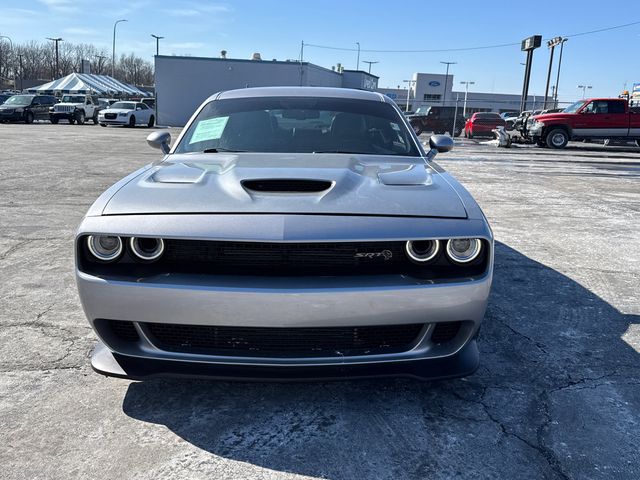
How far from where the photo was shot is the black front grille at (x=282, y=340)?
214 centimetres

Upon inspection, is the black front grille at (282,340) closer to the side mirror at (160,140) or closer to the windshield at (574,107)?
the side mirror at (160,140)

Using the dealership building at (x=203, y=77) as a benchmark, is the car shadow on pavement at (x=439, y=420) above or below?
below

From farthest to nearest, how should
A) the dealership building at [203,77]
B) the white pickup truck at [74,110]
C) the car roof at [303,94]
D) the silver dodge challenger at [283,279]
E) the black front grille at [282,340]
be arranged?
the dealership building at [203,77]
the white pickup truck at [74,110]
the car roof at [303,94]
the black front grille at [282,340]
the silver dodge challenger at [283,279]

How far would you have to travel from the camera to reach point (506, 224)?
21.8ft

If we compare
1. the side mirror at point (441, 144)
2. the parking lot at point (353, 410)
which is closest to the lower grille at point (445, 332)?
the parking lot at point (353, 410)

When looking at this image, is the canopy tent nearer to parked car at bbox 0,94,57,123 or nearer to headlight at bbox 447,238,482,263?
parked car at bbox 0,94,57,123

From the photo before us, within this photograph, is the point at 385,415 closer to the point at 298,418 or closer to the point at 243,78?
the point at 298,418

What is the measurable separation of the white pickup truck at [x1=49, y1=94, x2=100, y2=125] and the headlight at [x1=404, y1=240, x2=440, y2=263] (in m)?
34.2

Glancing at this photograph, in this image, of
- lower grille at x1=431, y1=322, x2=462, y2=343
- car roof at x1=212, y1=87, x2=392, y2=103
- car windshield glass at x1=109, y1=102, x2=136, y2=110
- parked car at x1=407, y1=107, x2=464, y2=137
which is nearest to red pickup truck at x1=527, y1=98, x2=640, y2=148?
parked car at x1=407, y1=107, x2=464, y2=137

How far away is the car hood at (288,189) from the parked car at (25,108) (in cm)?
3219

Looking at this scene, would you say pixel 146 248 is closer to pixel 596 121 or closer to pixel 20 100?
pixel 596 121

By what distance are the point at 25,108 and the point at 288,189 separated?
33.4 m

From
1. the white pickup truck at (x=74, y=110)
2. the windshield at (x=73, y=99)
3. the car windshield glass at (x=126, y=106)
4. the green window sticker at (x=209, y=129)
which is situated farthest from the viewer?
the windshield at (x=73, y=99)

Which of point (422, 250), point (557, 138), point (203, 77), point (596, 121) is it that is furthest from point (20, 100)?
point (422, 250)
